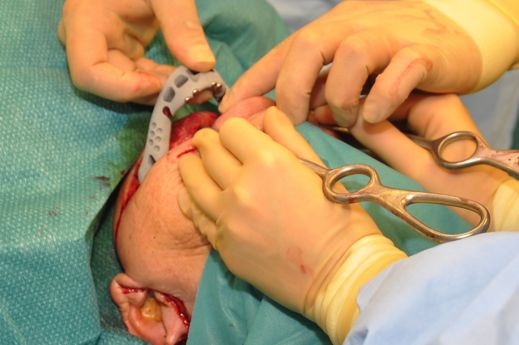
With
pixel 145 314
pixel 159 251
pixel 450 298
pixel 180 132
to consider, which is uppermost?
pixel 450 298

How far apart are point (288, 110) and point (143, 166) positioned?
237 millimetres

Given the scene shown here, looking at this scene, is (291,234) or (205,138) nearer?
(291,234)

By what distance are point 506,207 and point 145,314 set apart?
55 cm

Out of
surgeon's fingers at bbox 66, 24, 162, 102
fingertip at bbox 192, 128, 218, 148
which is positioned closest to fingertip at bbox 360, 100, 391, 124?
fingertip at bbox 192, 128, 218, 148

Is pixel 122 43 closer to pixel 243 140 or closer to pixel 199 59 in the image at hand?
pixel 199 59

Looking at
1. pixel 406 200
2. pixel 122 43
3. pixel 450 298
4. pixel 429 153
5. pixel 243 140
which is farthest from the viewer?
pixel 122 43

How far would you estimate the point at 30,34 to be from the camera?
96 cm

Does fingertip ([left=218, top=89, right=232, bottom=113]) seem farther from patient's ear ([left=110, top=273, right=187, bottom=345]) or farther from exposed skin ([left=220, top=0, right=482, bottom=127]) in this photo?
patient's ear ([left=110, top=273, right=187, bottom=345])

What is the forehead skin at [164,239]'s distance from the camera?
82cm

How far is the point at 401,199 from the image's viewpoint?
622mm

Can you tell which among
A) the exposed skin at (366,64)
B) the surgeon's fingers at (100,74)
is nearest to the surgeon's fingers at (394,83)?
the exposed skin at (366,64)

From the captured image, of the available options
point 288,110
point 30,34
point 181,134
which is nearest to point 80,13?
point 30,34

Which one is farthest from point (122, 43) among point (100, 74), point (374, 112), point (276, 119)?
point (374, 112)

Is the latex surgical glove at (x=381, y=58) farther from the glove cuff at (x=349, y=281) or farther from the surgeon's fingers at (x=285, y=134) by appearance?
the glove cuff at (x=349, y=281)
